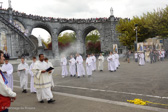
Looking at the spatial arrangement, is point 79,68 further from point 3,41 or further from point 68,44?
point 68,44

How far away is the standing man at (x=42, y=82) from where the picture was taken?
5.54m

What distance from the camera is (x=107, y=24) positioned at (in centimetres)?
3884

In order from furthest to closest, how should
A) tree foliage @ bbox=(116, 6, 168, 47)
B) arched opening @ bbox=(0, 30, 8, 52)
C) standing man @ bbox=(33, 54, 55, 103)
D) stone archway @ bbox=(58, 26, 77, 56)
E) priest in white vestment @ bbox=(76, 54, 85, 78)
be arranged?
stone archway @ bbox=(58, 26, 77, 56) < tree foliage @ bbox=(116, 6, 168, 47) < arched opening @ bbox=(0, 30, 8, 52) < priest in white vestment @ bbox=(76, 54, 85, 78) < standing man @ bbox=(33, 54, 55, 103)

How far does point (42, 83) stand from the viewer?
5578 millimetres

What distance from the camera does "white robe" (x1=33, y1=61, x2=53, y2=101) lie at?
218 inches

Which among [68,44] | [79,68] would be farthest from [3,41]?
[68,44]

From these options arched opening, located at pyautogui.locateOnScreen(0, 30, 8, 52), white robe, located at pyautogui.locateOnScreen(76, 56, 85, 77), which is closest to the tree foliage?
white robe, located at pyautogui.locateOnScreen(76, 56, 85, 77)

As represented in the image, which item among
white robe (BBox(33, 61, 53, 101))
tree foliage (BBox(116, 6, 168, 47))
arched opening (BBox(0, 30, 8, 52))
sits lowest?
white robe (BBox(33, 61, 53, 101))

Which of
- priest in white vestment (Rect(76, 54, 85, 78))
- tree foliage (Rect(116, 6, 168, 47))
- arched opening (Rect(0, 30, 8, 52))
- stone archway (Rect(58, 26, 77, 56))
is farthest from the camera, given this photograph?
stone archway (Rect(58, 26, 77, 56))

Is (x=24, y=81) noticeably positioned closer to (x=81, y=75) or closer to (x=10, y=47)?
(x=81, y=75)

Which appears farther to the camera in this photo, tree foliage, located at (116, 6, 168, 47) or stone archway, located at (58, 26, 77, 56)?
stone archway, located at (58, 26, 77, 56)

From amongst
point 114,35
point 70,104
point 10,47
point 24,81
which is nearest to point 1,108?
point 70,104

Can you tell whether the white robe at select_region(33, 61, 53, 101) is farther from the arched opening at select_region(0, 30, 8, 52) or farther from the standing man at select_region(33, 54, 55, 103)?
the arched opening at select_region(0, 30, 8, 52)

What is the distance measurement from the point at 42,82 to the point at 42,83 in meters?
0.04
